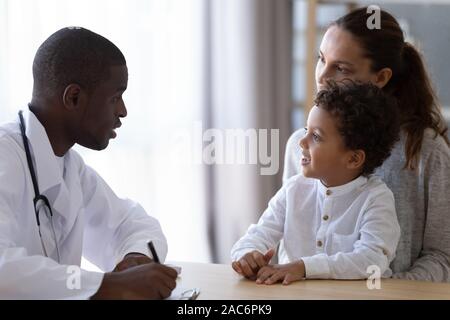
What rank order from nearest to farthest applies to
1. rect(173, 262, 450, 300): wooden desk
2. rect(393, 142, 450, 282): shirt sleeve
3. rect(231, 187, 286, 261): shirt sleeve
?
rect(173, 262, 450, 300): wooden desk → rect(231, 187, 286, 261): shirt sleeve → rect(393, 142, 450, 282): shirt sleeve

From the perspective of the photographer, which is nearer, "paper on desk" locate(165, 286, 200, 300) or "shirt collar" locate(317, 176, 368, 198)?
"paper on desk" locate(165, 286, 200, 300)

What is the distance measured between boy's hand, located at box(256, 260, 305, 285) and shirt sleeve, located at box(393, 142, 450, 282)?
1.14 feet

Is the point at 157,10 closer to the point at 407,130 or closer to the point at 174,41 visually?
the point at 174,41

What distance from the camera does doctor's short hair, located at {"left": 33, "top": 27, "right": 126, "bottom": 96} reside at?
1377 millimetres

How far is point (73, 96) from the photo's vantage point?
1.38m

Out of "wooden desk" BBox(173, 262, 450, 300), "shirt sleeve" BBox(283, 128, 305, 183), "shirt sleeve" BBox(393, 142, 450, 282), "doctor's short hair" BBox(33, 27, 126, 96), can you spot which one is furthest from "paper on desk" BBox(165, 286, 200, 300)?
"shirt sleeve" BBox(283, 128, 305, 183)

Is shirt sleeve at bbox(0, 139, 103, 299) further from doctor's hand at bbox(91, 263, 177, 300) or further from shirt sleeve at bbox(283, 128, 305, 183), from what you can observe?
shirt sleeve at bbox(283, 128, 305, 183)

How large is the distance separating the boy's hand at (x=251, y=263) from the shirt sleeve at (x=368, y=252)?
0.26 ft

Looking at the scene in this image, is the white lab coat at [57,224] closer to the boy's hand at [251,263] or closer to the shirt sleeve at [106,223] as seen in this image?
the shirt sleeve at [106,223]

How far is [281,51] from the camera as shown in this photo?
11.2ft

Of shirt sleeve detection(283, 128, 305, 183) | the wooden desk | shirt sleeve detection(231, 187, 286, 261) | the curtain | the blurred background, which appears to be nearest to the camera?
the wooden desk

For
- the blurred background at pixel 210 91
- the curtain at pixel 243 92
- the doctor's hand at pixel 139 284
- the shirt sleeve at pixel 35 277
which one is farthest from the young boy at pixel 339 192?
the curtain at pixel 243 92

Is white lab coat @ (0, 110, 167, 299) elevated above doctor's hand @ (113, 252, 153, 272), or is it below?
above

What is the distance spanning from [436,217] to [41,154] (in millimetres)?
931
